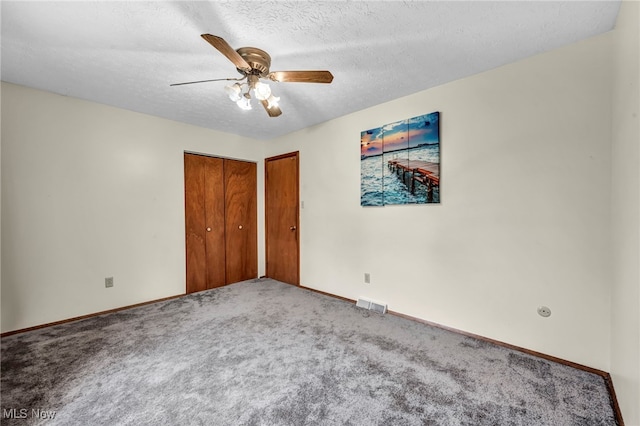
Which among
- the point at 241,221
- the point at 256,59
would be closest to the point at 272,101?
the point at 256,59

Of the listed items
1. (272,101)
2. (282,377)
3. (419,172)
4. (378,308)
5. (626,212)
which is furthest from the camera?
(378,308)

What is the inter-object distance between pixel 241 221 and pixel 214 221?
452mm

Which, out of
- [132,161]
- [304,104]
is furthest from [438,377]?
[132,161]

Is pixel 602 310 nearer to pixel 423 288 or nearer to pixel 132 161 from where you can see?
pixel 423 288

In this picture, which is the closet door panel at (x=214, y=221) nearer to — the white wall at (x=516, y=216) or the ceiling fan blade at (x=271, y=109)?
the ceiling fan blade at (x=271, y=109)

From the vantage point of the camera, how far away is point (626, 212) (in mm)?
1437

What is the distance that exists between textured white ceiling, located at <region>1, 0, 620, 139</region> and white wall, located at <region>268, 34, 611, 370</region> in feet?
0.82

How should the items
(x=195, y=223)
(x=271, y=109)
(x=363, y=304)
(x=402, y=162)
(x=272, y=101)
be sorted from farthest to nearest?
(x=195, y=223) → (x=363, y=304) → (x=402, y=162) → (x=271, y=109) → (x=272, y=101)

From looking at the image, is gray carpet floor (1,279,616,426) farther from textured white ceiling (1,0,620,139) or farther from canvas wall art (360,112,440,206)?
textured white ceiling (1,0,620,139)

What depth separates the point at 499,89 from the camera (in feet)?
7.30

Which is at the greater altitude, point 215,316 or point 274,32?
point 274,32

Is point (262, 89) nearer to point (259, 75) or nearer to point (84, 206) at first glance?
point (259, 75)

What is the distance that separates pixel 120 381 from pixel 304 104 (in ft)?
9.71

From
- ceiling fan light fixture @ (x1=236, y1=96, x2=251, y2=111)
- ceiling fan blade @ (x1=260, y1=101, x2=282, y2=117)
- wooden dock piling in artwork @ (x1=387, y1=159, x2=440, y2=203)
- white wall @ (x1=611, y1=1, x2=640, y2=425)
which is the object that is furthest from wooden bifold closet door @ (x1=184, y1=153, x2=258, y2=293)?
white wall @ (x1=611, y1=1, x2=640, y2=425)
